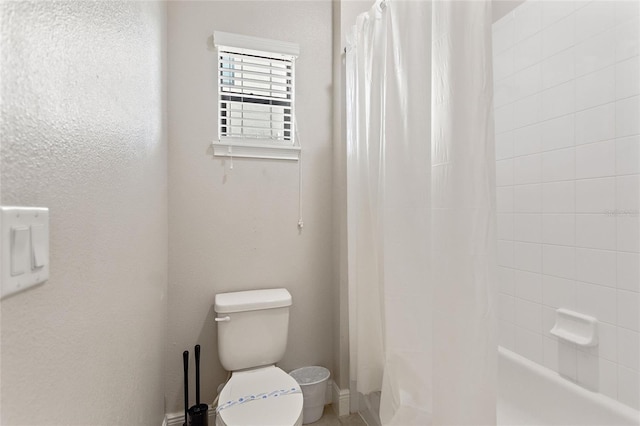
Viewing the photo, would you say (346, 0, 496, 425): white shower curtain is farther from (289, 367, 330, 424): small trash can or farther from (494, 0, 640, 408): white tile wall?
(494, 0, 640, 408): white tile wall

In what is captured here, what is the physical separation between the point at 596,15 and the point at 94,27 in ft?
5.89

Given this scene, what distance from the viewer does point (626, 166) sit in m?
1.25

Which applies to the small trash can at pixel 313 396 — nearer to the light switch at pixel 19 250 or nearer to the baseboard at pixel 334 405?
the baseboard at pixel 334 405

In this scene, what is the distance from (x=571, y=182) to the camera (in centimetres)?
145

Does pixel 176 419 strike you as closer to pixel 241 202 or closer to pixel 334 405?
pixel 334 405

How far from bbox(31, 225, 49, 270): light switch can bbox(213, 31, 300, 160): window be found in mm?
1390

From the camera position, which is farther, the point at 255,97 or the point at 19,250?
the point at 255,97

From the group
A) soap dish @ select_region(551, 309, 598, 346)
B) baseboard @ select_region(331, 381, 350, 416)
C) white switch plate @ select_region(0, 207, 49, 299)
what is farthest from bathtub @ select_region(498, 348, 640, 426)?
white switch plate @ select_region(0, 207, 49, 299)

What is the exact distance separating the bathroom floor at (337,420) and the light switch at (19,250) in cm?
178

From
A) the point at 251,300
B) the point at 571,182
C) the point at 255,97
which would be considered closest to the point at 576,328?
the point at 571,182

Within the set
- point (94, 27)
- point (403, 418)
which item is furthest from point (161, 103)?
point (403, 418)

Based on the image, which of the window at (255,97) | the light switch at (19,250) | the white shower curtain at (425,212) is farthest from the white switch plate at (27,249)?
the window at (255,97)

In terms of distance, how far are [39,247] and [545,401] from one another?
6.37 ft

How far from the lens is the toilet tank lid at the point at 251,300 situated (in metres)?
1.63
